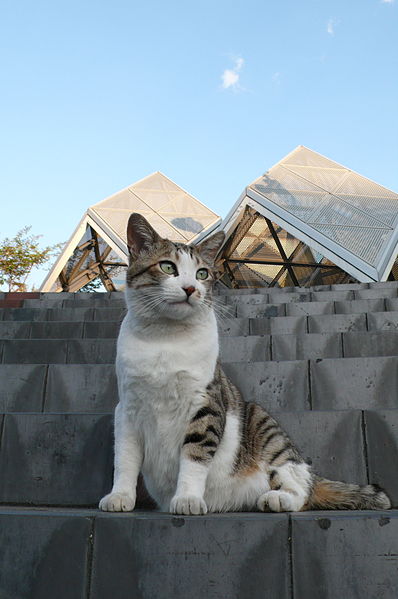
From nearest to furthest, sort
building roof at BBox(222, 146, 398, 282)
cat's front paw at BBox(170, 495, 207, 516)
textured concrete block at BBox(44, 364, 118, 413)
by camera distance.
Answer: cat's front paw at BBox(170, 495, 207, 516)
textured concrete block at BBox(44, 364, 118, 413)
building roof at BBox(222, 146, 398, 282)

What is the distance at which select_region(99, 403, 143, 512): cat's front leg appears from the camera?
2006 millimetres

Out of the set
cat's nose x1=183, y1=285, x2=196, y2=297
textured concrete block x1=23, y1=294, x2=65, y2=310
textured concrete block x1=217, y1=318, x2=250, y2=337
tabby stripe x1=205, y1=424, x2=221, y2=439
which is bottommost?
tabby stripe x1=205, y1=424, x2=221, y2=439

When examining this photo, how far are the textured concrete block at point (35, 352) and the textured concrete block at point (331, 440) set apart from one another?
91.4 inches

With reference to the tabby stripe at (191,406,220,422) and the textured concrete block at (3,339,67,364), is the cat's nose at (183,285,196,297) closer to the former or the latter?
the tabby stripe at (191,406,220,422)

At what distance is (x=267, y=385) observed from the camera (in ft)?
11.0

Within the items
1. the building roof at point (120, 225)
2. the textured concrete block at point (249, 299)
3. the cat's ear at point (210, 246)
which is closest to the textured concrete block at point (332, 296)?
the textured concrete block at point (249, 299)

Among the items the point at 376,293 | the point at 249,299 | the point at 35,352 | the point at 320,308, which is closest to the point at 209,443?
the point at 35,352

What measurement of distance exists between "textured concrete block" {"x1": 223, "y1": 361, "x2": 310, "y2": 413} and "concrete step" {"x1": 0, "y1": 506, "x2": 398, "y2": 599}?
1633 millimetres

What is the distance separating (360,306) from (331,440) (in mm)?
3268

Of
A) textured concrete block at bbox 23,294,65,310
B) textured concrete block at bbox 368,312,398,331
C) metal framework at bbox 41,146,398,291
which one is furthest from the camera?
metal framework at bbox 41,146,398,291

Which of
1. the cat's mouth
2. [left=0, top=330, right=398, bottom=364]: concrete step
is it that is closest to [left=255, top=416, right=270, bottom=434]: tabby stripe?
the cat's mouth

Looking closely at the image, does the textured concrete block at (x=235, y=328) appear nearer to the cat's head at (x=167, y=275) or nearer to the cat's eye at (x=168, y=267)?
the cat's head at (x=167, y=275)

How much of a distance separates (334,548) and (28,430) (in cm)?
172

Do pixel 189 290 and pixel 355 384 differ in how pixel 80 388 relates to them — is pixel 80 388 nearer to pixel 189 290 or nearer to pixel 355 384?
pixel 189 290
